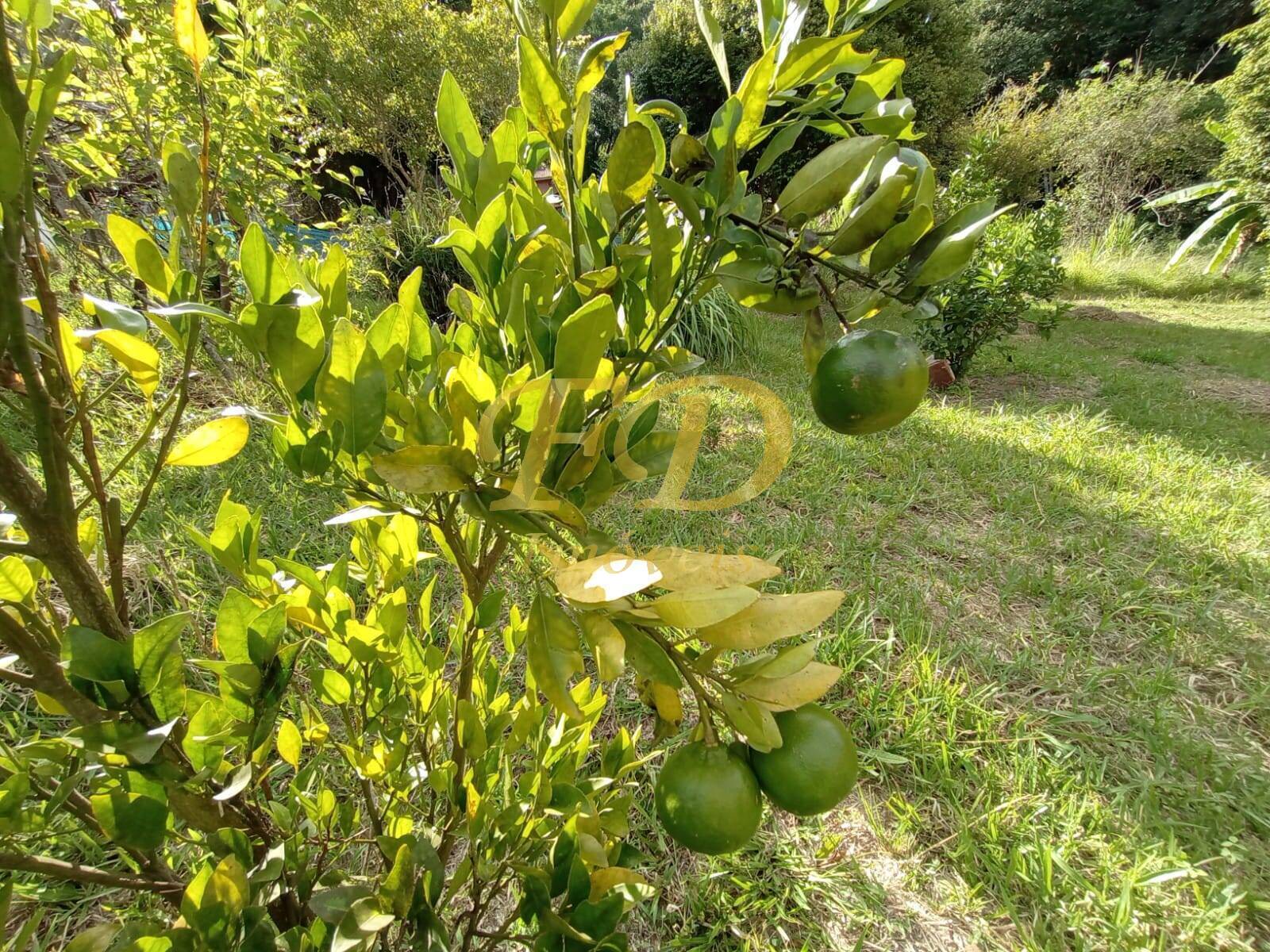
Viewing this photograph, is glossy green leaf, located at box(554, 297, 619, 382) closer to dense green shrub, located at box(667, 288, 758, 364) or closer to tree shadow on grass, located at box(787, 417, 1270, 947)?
tree shadow on grass, located at box(787, 417, 1270, 947)

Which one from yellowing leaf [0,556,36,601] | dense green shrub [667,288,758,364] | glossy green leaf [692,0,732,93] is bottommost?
dense green shrub [667,288,758,364]

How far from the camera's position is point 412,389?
394 mm

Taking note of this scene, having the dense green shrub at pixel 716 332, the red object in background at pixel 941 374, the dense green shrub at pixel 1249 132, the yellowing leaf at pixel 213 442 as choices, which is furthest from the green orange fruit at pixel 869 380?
the dense green shrub at pixel 1249 132

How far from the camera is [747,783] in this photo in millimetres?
362

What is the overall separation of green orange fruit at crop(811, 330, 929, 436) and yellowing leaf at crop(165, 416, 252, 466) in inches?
13.4

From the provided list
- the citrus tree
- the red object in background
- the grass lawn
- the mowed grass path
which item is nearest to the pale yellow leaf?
the citrus tree

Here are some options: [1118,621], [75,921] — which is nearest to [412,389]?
[75,921]

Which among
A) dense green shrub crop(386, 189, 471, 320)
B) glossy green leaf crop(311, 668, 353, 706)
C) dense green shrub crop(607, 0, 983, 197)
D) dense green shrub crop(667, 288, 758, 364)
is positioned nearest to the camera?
glossy green leaf crop(311, 668, 353, 706)

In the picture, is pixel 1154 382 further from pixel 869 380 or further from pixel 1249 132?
pixel 869 380

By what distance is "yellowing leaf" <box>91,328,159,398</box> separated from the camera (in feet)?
0.99

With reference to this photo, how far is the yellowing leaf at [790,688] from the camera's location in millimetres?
330

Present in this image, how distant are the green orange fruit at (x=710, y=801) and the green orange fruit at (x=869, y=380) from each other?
22cm

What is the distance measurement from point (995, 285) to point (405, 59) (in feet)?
14.8

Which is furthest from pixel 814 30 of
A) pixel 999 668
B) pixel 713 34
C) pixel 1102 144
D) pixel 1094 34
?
pixel 1094 34
